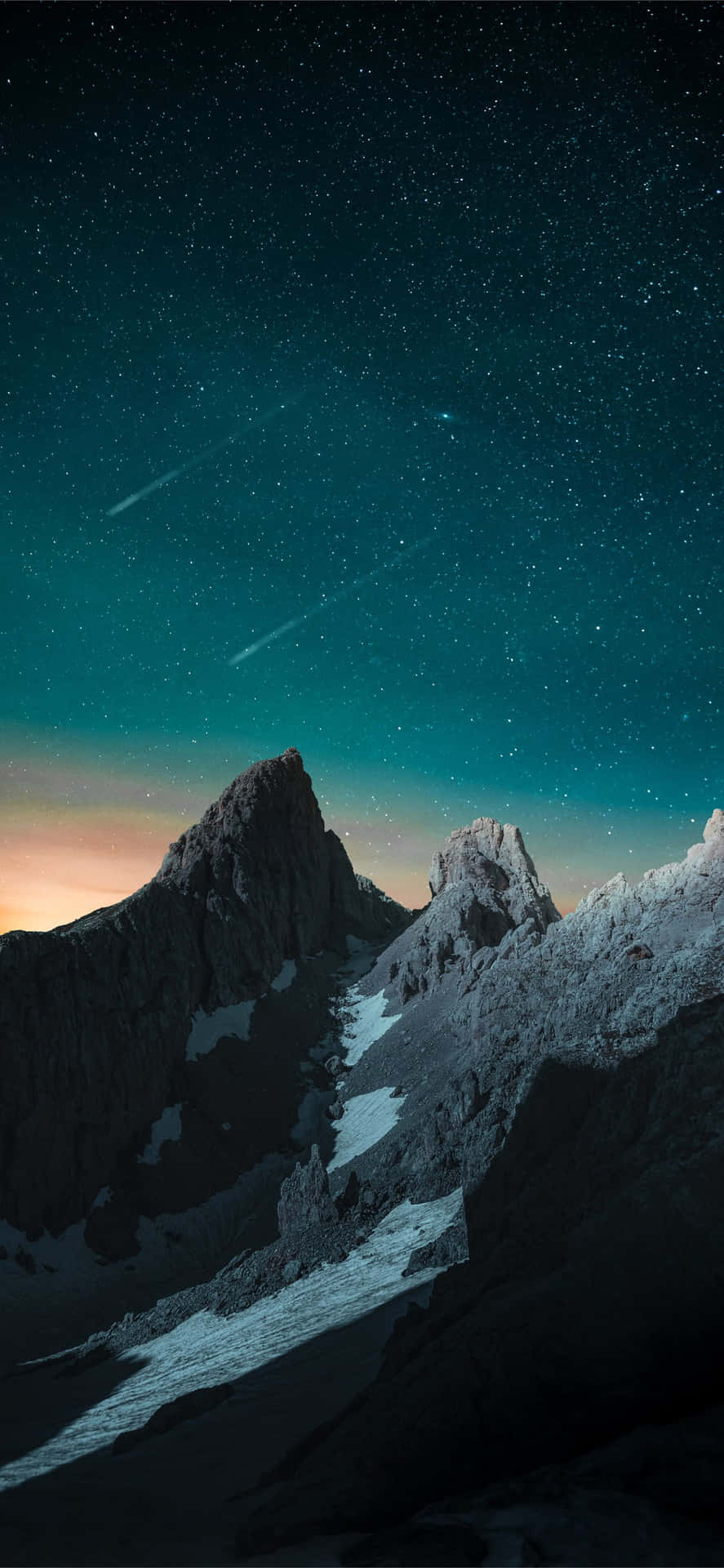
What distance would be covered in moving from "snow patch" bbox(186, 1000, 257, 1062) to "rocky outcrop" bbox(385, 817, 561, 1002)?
59.1 ft

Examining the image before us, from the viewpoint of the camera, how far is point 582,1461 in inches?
542

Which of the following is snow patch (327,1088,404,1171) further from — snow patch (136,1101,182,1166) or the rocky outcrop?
the rocky outcrop

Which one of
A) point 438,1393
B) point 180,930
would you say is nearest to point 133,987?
point 180,930

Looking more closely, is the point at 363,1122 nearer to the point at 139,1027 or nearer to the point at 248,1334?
the point at 139,1027

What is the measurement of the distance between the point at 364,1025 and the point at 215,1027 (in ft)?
56.9

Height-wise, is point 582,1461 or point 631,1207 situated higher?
point 631,1207

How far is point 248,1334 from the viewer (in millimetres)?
40781

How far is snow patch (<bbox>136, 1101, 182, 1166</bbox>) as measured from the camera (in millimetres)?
74062

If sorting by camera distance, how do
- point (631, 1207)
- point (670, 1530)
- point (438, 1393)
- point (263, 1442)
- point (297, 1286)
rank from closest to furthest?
1. point (670, 1530)
2. point (438, 1393)
3. point (631, 1207)
4. point (263, 1442)
5. point (297, 1286)

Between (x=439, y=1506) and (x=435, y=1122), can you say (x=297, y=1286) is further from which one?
(x=439, y=1506)

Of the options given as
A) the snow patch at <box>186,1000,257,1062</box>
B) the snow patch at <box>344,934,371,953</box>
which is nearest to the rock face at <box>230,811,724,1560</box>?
the snow patch at <box>186,1000,257,1062</box>

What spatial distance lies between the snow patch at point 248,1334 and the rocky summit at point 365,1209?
11.0 inches

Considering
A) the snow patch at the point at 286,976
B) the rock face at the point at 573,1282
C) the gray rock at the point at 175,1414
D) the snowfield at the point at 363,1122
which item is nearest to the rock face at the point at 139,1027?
the snow patch at the point at 286,976

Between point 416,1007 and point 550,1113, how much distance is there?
49472 millimetres
